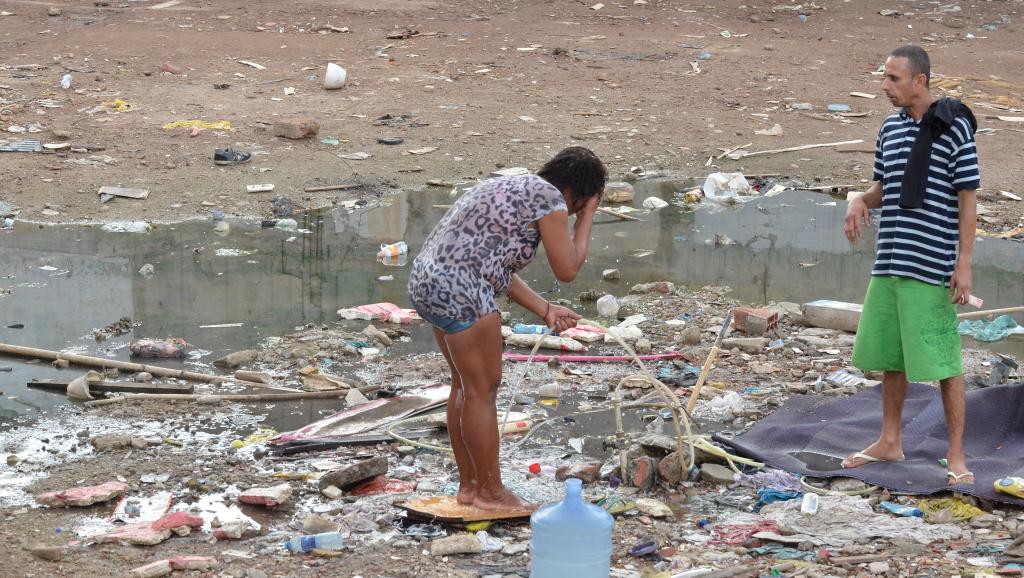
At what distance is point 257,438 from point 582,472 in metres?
1.62

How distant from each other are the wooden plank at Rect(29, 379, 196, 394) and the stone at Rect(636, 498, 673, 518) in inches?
107

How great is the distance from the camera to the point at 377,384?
6.55 m

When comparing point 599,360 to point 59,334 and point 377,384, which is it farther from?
point 59,334

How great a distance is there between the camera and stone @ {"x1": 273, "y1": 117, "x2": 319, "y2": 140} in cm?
1205

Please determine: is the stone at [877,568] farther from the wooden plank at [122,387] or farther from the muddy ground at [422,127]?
the wooden plank at [122,387]

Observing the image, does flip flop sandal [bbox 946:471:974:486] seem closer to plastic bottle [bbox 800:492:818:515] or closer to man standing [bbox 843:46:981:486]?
man standing [bbox 843:46:981:486]

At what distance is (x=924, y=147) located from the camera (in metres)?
4.68

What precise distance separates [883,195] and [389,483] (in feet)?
7.82

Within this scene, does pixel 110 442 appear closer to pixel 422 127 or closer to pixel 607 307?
pixel 607 307

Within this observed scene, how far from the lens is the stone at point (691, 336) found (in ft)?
23.4

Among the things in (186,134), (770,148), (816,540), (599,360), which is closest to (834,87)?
(770,148)

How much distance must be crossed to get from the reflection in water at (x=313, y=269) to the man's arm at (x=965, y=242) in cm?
291

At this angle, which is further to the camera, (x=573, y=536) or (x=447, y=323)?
(x=447, y=323)

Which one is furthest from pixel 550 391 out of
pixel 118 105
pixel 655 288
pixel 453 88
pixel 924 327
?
pixel 453 88
